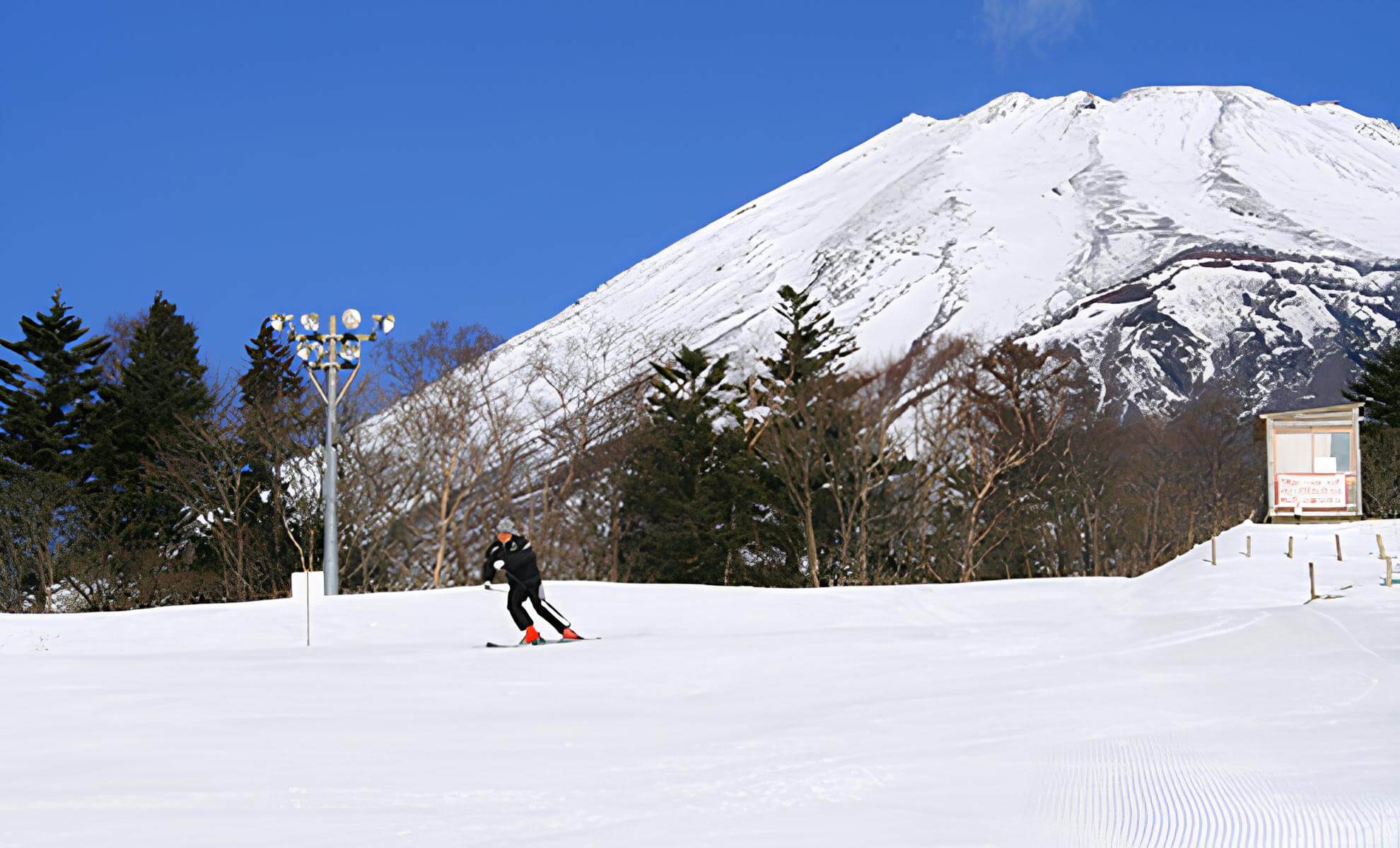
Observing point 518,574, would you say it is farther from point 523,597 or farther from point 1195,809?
point 1195,809

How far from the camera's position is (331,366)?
24609mm

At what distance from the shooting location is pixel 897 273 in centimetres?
14825

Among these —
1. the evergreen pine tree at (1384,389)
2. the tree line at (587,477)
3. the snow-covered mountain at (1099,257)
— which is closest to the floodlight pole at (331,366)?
the tree line at (587,477)

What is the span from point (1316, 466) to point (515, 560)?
69.9 feet

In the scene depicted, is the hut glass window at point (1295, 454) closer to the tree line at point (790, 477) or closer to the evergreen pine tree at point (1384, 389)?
the tree line at point (790, 477)

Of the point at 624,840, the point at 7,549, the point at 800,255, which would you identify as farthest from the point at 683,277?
the point at 624,840

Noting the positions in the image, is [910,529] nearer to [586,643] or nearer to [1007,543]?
[1007,543]

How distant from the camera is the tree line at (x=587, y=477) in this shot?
44.2 m

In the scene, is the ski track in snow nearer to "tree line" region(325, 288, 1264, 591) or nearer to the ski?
the ski

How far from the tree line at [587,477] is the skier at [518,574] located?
2383 cm

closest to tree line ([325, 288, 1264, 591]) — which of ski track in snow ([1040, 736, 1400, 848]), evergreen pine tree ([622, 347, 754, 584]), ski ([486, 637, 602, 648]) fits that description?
evergreen pine tree ([622, 347, 754, 584])

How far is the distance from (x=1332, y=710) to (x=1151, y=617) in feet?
31.3

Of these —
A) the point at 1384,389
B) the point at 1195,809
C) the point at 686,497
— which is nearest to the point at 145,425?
the point at 686,497

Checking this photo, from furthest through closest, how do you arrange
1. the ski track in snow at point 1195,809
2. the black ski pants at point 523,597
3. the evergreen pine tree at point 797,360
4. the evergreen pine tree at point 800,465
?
the evergreen pine tree at point 797,360 → the evergreen pine tree at point 800,465 → the black ski pants at point 523,597 → the ski track in snow at point 1195,809
